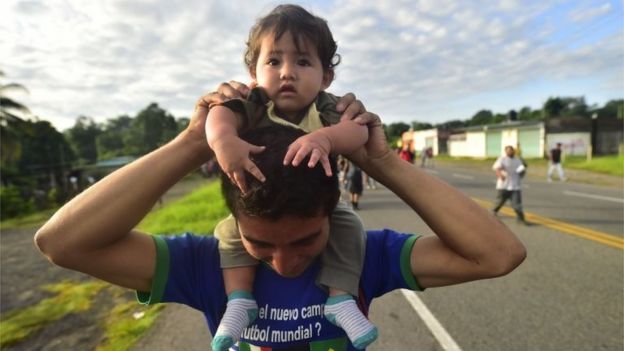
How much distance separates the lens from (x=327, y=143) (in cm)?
139

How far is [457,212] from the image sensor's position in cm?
165

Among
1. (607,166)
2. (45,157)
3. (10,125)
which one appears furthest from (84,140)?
(607,166)

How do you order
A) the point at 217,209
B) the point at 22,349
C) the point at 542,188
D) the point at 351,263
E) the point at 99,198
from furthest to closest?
the point at 542,188
the point at 217,209
the point at 22,349
the point at 351,263
the point at 99,198

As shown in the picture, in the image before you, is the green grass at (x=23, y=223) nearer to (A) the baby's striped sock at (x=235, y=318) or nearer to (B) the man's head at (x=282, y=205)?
(A) the baby's striped sock at (x=235, y=318)

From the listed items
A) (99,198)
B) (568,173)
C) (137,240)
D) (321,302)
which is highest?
(99,198)

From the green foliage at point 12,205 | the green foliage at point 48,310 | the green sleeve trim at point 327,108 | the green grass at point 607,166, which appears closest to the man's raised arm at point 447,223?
the green sleeve trim at point 327,108

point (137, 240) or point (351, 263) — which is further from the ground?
point (137, 240)

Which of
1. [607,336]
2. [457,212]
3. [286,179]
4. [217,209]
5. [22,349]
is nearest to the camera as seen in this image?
[286,179]

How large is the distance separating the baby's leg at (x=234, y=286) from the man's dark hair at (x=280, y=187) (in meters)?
0.32

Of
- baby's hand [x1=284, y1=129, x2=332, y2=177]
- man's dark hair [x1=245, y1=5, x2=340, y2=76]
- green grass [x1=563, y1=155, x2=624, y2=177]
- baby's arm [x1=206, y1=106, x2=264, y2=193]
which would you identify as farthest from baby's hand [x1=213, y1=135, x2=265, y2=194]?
green grass [x1=563, y1=155, x2=624, y2=177]

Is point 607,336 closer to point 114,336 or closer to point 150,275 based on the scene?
point 150,275

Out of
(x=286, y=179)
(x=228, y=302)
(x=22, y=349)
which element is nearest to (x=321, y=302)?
(x=228, y=302)

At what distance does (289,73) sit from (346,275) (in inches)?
33.6

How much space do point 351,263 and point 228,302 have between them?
0.49 m
